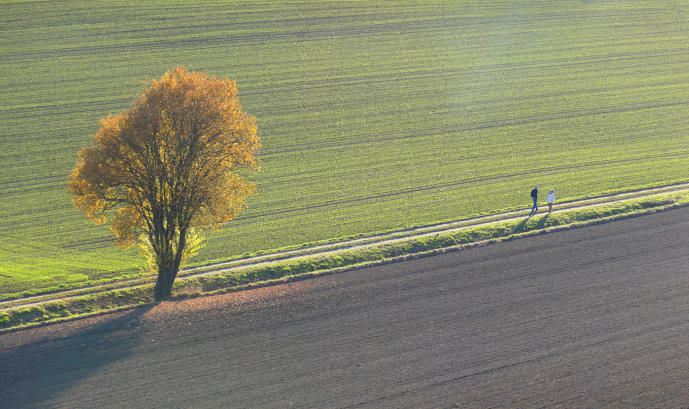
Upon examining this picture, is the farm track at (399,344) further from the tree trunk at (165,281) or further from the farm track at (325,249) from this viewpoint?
the farm track at (325,249)

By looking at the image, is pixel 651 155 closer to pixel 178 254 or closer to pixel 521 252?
pixel 521 252

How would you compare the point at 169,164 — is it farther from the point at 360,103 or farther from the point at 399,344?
the point at 360,103

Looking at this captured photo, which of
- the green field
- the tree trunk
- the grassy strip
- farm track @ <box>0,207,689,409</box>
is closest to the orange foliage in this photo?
the tree trunk

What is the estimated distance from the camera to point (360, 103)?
47688 millimetres

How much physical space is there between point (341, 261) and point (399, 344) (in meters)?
7.08

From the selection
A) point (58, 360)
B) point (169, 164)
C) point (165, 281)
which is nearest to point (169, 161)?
point (169, 164)

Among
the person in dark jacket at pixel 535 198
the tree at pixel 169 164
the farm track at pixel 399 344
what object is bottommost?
the farm track at pixel 399 344

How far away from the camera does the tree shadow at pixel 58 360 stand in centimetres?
1909

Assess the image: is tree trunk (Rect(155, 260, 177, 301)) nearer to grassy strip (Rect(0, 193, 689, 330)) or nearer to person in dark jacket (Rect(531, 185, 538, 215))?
grassy strip (Rect(0, 193, 689, 330))

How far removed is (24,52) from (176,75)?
110ft

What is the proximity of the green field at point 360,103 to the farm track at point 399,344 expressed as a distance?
693 centimetres

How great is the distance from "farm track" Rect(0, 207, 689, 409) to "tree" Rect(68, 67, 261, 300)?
11.3 feet

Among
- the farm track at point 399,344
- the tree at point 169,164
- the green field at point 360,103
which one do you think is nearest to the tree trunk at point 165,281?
the tree at point 169,164

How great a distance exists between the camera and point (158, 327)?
73.8 ft
